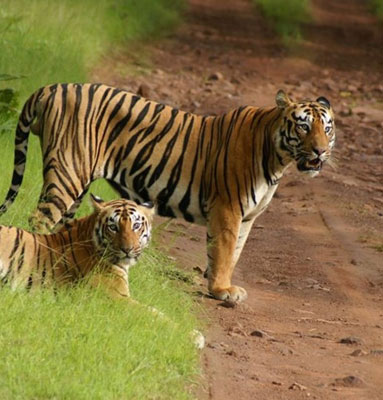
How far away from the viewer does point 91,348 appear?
544cm

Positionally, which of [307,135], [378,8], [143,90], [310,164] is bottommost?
[378,8]

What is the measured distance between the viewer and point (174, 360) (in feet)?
18.6

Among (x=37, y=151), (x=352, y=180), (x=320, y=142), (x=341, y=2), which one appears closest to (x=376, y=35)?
(x=341, y=2)

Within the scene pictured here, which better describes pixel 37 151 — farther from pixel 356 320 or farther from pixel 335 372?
pixel 335 372

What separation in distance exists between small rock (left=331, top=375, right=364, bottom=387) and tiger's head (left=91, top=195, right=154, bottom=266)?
112cm

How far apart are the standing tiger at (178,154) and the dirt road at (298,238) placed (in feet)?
1.49

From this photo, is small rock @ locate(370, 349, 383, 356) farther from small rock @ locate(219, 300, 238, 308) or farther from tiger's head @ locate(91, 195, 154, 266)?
tiger's head @ locate(91, 195, 154, 266)

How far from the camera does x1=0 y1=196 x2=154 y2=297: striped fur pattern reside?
21.1 ft

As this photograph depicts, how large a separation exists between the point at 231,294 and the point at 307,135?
949 millimetres

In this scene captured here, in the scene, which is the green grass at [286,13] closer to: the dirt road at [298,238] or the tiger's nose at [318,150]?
the dirt road at [298,238]

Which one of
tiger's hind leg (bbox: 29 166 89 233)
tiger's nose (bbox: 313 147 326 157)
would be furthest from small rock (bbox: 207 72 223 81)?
tiger's nose (bbox: 313 147 326 157)

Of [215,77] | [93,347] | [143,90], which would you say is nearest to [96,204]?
[93,347]

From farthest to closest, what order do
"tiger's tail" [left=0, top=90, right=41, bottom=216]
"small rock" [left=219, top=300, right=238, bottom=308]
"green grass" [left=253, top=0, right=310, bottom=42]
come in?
1. "green grass" [left=253, top=0, right=310, bottom=42]
2. "tiger's tail" [left=0, top=90, right=41, bottom=216]
3. "small rock" [left=219, top=300, right=238, bottom=308]

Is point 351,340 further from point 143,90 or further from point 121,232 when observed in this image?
point 143,90
